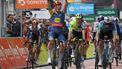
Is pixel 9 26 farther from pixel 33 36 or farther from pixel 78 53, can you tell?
pixel 78 53

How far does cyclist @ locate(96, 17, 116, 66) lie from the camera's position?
14945mm

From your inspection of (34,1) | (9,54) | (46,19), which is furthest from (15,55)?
(46,19)

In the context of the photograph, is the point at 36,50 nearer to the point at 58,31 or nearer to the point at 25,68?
the point at 25,68

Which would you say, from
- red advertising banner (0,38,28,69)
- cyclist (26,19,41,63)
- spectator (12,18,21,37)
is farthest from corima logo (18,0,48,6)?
cyclist (26,19,41,63)

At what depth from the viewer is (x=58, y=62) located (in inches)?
546

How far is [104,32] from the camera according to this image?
592 inches

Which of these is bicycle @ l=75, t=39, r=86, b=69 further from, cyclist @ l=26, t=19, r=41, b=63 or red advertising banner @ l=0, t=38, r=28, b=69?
red advertising banner @ l=0, t=38, r=28, b=69

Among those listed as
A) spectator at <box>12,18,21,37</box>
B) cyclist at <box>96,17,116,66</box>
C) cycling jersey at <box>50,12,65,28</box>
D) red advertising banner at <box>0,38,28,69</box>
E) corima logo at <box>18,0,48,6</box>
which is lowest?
red advertising banner at <box>0,38,28,69</box>

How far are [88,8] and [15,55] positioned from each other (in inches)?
583

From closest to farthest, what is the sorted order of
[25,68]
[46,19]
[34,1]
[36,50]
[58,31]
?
1. [58,31]
2. [36,50]
3. [25,68]
4. [34,1]
5. [46,19]

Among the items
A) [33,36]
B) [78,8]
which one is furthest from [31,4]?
[78,8]

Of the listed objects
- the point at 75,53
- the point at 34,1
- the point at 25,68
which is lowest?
the point at 25,68

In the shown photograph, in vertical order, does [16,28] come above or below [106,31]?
below

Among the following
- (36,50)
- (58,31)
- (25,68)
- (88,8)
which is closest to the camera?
(58,31)
